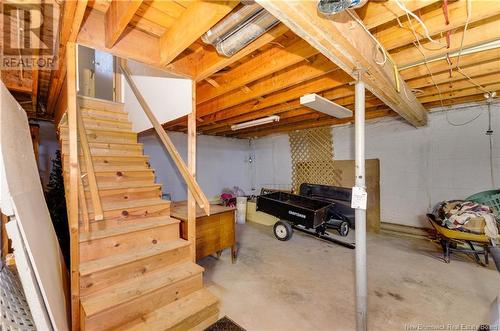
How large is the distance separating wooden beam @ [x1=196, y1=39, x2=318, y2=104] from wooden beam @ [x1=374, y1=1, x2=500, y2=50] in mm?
576

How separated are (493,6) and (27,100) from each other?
5.39 metres

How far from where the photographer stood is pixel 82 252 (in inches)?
67.5

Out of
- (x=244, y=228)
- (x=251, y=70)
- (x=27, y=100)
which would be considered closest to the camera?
(x=251, y=70)

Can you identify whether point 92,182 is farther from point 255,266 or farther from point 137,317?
point 255,266

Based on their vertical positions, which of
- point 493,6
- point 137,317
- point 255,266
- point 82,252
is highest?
point 493,6

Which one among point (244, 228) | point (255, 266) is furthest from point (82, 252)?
point (244, 228)

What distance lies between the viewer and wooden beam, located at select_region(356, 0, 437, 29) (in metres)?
1.32

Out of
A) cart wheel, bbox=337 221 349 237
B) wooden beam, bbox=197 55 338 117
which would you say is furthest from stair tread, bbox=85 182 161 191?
cart wheel, bbox=337 221 349 237

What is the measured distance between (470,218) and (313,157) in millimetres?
2985

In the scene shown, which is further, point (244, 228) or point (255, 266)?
point (244, 228)

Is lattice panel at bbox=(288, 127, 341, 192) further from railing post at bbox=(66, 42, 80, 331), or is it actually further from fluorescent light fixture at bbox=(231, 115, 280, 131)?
railing post at bbox=(66, 42, 80, 331)

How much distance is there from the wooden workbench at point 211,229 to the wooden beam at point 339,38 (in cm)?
208
